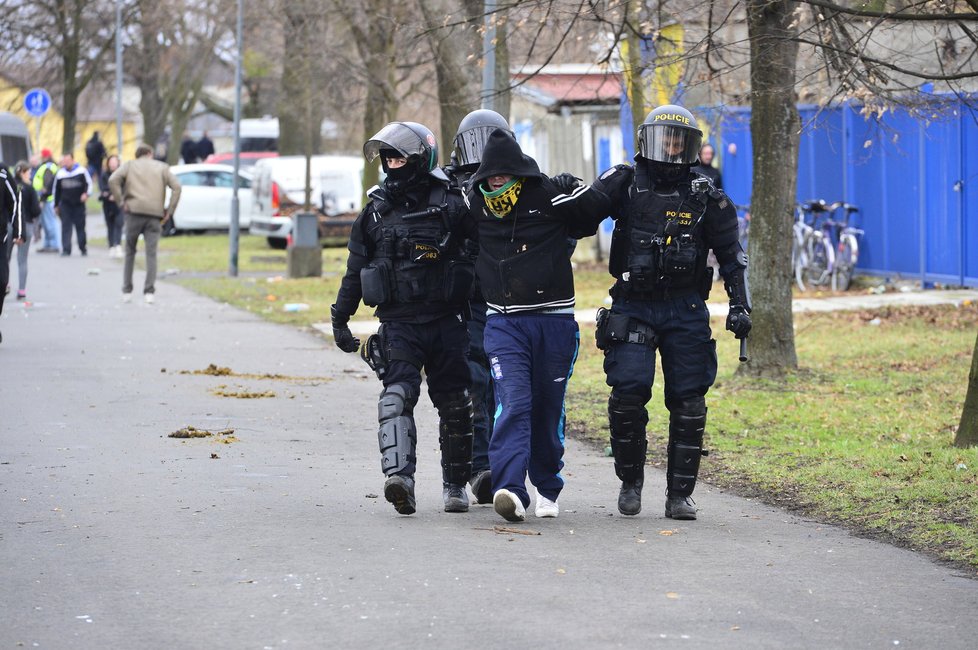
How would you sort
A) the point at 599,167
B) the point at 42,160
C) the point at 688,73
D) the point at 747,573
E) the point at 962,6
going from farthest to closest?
the point at 42,160 → the point at 599,167 → the point at 688,73 → the point at 962,6 → the point at 747,573

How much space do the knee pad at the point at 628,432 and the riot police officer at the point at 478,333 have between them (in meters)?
0.65

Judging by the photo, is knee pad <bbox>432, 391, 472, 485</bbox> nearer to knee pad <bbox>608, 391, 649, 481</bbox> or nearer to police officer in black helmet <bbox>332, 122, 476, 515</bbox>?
police officer in black helmet <bbox>332, 122, 476, 515</bbox>

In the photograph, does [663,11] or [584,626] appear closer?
[584,626]

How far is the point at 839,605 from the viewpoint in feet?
17.7

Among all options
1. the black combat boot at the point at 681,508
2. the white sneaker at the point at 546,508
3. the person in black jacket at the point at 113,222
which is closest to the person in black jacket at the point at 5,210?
the white sneaker at the point at 546,508

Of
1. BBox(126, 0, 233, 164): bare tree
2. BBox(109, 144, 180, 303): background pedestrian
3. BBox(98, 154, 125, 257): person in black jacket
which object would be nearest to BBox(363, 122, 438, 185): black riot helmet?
BBox(109, 144, 180, 303): background pedestrian

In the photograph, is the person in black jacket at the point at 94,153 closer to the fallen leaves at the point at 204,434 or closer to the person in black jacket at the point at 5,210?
the person in black jacket at the point at 5,210

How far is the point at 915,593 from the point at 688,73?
21.1 feet

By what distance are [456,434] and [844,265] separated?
13.3m

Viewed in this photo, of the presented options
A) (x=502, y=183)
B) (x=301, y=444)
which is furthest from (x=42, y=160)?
(x=502, y=183)

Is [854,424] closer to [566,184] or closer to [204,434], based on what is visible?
[566,184]

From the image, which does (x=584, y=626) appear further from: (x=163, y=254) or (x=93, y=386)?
(x=163, y=254)

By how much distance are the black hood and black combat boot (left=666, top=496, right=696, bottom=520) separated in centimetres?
161

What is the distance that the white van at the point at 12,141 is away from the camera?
32819 mm
